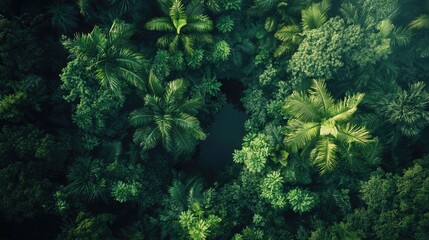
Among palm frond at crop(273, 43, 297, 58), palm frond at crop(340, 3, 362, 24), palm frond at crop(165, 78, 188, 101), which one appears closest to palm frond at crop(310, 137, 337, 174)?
palm frond at crop(273, 43, 297, 58)

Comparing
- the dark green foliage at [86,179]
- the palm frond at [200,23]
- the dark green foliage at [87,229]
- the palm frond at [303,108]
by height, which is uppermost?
the palm frond at [200,23]

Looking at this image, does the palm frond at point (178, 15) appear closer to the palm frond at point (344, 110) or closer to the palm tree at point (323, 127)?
the palm tree at point (323, 127)

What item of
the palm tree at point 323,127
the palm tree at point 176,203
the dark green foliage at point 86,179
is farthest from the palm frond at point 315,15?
the dark green foliage at point 86,179

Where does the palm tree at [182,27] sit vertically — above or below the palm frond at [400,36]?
above

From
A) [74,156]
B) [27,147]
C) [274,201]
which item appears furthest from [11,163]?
[274,201]

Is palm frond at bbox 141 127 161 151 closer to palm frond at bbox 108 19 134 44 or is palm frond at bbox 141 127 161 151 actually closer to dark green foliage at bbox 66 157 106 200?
dark green foliage at bbox 66 157 106 200
